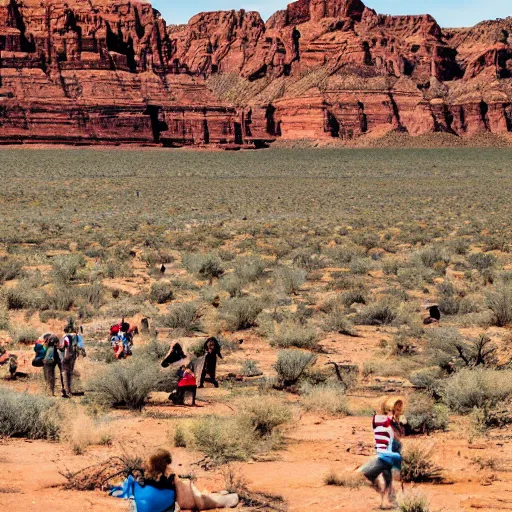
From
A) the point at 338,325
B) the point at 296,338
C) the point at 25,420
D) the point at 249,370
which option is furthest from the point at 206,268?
the point at 25,420

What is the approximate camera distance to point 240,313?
15.5m

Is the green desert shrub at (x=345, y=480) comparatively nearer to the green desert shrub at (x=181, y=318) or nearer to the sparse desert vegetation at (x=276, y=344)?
the sparse desert vegetation at (x=276, y=344)

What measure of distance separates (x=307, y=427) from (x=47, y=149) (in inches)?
4762

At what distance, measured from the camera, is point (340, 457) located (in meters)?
8.62

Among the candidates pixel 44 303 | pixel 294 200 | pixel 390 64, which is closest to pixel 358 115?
pixel 390 64

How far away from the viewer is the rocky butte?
139 metres

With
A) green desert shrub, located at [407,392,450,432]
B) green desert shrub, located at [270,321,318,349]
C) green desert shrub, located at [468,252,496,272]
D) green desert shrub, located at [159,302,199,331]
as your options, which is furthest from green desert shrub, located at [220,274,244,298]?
green desert shrub, located at [407,392,450,432]

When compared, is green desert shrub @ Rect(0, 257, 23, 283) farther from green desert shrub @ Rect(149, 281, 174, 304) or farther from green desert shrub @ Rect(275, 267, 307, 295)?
green desert shrub @ Rect(275, 267, 307, 295)

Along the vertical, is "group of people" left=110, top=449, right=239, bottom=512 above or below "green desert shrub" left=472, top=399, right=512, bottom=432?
above

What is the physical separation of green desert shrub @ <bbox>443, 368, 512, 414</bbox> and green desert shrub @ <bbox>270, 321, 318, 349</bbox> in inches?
139

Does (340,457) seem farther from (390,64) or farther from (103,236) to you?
(390,64)

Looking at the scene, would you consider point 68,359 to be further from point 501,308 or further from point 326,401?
point 501,308

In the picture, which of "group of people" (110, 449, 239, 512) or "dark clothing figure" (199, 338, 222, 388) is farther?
"dark clothing figure" (199, 338, 222, 388)

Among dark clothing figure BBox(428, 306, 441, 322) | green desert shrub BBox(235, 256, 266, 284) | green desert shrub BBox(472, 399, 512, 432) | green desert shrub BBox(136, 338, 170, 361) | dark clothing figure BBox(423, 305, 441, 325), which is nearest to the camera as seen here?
green desert shrub BBox(472, 399, 512, 432)
